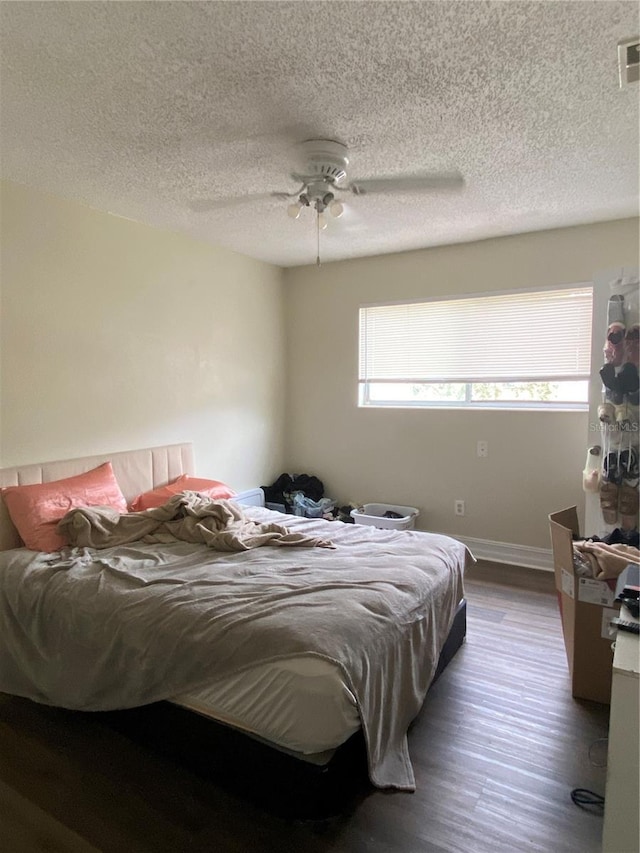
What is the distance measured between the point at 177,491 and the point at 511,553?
260cm

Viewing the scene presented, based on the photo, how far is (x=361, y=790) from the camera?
5.87 ft

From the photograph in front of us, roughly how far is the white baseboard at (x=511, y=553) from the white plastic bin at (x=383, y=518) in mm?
436

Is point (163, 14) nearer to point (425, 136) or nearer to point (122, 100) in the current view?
point (122, 100)

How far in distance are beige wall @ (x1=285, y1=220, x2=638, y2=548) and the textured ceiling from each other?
26.0 inches

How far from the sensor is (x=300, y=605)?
6.34ft

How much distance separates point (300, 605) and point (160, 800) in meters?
0.79

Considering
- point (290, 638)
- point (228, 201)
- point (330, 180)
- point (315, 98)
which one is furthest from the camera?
point (228, 201)

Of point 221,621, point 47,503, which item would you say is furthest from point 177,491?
point 221,621

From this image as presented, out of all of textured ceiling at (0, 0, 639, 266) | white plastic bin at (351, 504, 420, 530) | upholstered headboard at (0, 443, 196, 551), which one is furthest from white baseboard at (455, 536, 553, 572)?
textured ceiling at (0, 0, 639, 266)

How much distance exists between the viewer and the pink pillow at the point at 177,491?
10.6ft

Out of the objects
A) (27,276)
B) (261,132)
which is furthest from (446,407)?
(27,276)

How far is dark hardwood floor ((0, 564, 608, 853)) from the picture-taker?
1.60 meters

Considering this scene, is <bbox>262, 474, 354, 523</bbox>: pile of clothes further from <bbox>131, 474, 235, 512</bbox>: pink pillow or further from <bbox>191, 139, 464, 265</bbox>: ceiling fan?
<bbox>191, 139, 464, 265</bbox>: ceiling fan

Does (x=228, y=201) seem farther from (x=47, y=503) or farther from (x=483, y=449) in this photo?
(x=483, y=449)
